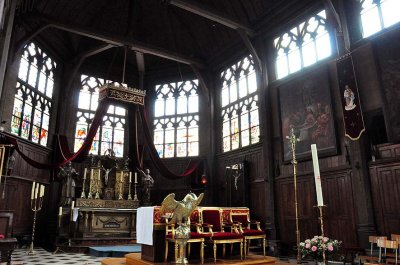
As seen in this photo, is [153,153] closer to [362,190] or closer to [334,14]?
[362,190]

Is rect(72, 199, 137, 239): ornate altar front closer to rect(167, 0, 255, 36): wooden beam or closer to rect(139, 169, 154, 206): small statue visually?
rect(139, 169, 154, 206): small statue

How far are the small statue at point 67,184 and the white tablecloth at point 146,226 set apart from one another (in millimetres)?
6000

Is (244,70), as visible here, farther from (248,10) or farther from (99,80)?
(99,80)

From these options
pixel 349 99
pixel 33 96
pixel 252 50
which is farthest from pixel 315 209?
pixel 33 96

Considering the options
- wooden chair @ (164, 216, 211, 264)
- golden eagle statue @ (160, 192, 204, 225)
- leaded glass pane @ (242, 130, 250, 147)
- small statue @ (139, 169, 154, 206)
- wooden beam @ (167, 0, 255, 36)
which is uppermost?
wooden beam @ (167, 0, 255, 36)

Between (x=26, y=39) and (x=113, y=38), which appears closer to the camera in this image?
(x=26, y=39)

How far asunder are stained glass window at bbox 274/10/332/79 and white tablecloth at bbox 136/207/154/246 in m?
8.22

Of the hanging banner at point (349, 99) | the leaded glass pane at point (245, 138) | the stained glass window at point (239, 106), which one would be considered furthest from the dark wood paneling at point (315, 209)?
the stained glass window at point (239, 106)

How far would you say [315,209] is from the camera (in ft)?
33.6

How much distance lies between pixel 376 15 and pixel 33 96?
43.3 feet

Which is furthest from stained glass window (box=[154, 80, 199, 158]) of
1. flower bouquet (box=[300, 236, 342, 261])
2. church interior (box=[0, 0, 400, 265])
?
flower bouquet (box=[300, 236, 342, 261])

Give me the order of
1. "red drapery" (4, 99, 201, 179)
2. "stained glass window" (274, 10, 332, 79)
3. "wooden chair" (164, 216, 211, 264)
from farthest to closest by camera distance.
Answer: "stained glass window" (274, 10, 332, 79), "red drapery" (4, 99, 201, 179), "wooden chair" (164, 216, 211, 264)

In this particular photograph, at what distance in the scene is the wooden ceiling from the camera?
1227cm

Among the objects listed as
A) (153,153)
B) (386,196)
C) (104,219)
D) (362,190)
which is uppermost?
(153,153)
